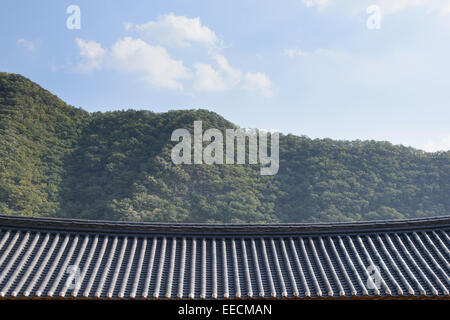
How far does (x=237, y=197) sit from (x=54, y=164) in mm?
11843

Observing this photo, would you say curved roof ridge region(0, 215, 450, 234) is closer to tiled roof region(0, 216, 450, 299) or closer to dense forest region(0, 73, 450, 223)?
tiled roof region(0, 216, 450, 299)

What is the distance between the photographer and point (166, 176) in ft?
89.9

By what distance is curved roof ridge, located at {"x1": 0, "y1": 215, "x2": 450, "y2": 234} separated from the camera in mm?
7082

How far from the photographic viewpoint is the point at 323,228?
7234mm

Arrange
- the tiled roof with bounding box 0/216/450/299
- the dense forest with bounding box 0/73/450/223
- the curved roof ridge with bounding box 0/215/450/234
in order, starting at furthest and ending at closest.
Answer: the dense forest with bounding box 0/73/450/223 < the curved roof ridge with bounding box 0/215/450/234 < the tiled roof with bounding box 0/216/450/299

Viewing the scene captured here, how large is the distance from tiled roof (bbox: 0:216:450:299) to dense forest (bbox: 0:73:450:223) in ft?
54.8

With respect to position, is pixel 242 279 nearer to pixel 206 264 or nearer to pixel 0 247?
pixel 206 264

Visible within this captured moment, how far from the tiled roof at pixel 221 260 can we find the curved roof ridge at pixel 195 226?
0.02 meters

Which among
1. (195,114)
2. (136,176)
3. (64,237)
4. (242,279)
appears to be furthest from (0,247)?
(195,114)

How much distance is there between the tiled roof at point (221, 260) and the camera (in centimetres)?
601

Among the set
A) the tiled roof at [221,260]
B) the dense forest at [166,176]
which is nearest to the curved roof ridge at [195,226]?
the tiled roof at [221,260]

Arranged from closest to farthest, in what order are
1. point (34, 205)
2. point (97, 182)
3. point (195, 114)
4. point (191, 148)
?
point (34, 205) < point (97, 182) < point (191, 148) < point (195, 114)

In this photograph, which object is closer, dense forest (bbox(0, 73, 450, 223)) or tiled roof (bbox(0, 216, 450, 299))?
tiled roof (bbox(0, 216, 450, 299))

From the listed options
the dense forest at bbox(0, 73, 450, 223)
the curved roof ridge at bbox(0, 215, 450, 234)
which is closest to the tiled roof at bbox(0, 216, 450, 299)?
the curved roof ridge at bbox(0, 215, 450, 234)
